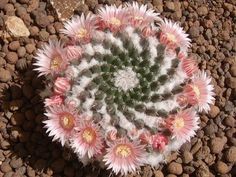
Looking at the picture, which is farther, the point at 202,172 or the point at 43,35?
the point at 43,35

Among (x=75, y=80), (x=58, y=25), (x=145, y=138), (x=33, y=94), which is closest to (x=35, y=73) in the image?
(x=33, y=94)

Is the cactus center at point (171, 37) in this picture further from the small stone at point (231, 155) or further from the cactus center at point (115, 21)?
the small stone at point (231, 155)

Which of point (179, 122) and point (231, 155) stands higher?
point (179, 122)

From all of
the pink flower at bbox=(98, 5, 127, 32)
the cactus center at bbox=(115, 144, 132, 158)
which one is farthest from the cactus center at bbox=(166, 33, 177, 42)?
the cactus center at bbox=(115, 144, 132, 158)

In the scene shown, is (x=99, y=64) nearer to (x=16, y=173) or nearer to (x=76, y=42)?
(x=76, y=42)

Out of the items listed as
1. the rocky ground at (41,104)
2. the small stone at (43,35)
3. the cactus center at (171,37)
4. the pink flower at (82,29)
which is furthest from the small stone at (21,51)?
the cactus center at (171,37)

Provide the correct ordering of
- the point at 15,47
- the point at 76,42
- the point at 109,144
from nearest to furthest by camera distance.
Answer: the point at 109,144
the point at 76,42
the point at 15,47

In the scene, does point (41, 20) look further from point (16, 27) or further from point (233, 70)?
point (233, 70)

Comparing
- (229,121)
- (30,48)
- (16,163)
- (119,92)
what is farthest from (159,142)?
(30,48)
